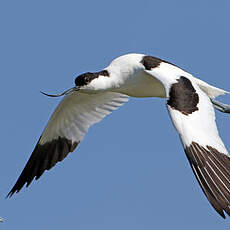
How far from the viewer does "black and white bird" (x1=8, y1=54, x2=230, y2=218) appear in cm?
1015

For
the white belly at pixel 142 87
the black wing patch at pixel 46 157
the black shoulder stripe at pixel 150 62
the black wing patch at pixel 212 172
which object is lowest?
the black wing patch at pixel 212 172

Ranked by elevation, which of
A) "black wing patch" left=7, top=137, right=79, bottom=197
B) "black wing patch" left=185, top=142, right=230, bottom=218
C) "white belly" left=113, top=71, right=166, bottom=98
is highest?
"white belly" left=113, top=71, right=166, bottom=98

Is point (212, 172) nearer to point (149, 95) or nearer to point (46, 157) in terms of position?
point (149, 95)

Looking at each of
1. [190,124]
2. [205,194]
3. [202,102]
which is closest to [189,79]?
[202,102]

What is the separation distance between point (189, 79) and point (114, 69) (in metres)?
1.69

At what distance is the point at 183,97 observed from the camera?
11367mm

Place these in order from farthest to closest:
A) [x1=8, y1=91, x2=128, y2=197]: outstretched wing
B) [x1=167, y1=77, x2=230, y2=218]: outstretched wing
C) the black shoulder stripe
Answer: [x1=8, y1=91, x2=128, y2=197]: outstretched wing < the black shoulder stripe < [x1=167, y1=77, x2=230, y2=218]: outstretched wing

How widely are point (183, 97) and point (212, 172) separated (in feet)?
5.52

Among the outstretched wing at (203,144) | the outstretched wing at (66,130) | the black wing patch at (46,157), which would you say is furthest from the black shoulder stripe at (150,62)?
the black wing patch at (46,157)

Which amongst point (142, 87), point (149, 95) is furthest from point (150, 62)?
point (149, 95)

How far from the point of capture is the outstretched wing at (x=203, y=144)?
32.1ft

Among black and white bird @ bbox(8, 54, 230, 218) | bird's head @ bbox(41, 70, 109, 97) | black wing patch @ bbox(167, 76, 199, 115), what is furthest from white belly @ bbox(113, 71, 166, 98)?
black wing patch @ bbox(167, 76, 199, 115)

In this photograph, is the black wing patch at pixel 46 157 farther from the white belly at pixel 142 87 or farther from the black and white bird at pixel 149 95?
the white belly at pixel 142 87

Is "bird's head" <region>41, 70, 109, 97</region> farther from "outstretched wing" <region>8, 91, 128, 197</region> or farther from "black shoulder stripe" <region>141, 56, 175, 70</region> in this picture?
"outstretched wing" <region>8, 91, 128, 197</region>
